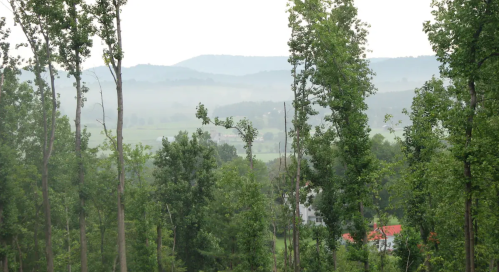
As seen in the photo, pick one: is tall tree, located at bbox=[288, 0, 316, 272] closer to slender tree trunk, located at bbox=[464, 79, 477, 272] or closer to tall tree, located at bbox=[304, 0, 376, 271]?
tall tree, located at bbox=[304, 0, 376, 271]

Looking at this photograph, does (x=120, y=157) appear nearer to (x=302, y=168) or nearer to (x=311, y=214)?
(x=302, y=168)

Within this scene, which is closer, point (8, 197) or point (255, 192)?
point (255, 192)

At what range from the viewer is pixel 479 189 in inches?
501

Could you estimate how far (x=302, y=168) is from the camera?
2328cm

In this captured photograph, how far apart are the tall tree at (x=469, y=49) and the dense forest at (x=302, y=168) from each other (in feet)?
0.13

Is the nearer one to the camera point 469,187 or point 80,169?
point 469,187

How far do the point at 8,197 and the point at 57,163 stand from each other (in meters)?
4.96

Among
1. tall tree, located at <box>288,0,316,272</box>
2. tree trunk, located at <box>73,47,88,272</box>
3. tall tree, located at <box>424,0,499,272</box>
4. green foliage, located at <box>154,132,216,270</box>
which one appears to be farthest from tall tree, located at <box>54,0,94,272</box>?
tall tree, located at <box>424,0,499,272</box>

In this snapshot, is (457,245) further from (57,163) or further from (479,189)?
(57,163)

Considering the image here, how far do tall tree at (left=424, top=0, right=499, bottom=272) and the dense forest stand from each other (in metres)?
0.04

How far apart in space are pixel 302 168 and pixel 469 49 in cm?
1270

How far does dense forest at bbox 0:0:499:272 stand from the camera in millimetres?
12844

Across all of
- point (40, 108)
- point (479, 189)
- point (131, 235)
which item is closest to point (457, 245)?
point (479, 189)

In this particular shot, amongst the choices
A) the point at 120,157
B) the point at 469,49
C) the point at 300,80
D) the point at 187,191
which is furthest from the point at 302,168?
the point at 469,49
